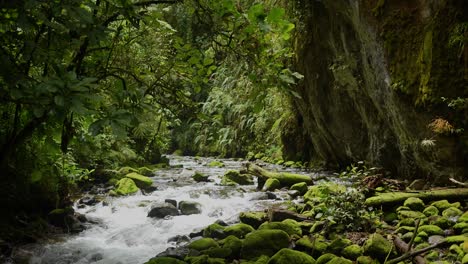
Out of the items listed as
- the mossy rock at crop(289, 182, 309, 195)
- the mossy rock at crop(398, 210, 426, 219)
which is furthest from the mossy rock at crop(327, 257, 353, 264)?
the mossy rock at crop(289, 182, 309, 195)

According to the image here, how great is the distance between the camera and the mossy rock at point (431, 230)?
5066 millimetres

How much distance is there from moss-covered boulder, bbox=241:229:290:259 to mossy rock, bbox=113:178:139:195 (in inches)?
192

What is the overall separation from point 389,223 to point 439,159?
5.33 feet

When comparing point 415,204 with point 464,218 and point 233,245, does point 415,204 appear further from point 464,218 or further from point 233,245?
point 233,245

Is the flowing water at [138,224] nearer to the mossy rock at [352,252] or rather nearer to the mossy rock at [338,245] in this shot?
the mossy rock at [338,245]

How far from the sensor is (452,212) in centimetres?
557

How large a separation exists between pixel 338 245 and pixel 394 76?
3669 mm

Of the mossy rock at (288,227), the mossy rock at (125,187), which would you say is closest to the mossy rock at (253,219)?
the mossy rock at (288,227)

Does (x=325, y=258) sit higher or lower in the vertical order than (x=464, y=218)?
lower

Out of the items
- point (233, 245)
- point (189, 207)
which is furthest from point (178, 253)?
point (189, 207)

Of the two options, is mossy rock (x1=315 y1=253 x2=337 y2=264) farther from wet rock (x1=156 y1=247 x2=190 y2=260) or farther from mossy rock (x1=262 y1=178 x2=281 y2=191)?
mossy rock (x1=262 y1=178 x2=281 y2=191)

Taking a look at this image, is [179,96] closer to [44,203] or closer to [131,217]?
[44,203]

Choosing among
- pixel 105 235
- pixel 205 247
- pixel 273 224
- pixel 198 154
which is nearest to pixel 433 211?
pixel 273 224

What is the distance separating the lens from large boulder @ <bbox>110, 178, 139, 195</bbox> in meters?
9.56
